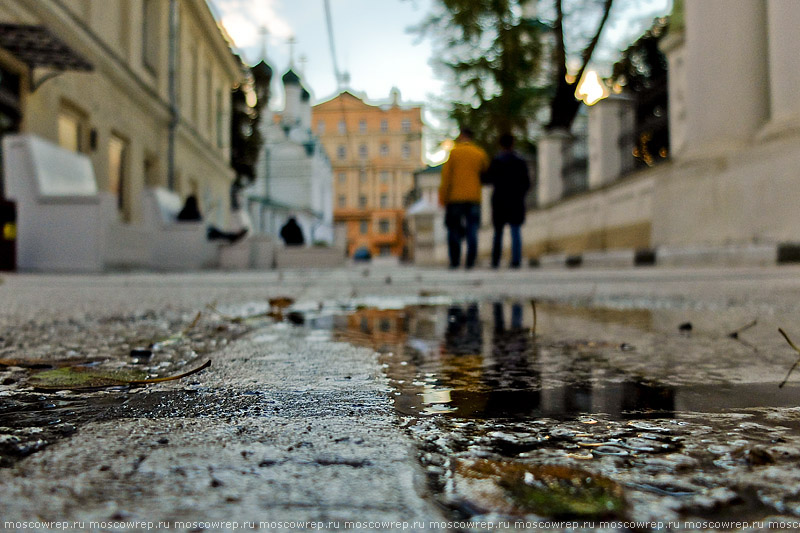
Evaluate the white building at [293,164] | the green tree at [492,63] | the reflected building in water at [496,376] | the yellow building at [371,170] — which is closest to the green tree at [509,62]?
the green tree at [492,63]

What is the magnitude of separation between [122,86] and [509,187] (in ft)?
30.0

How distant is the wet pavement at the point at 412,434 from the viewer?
0.39 m

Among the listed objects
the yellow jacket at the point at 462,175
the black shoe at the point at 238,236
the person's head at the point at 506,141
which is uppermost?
the person's head at the point at 506,141

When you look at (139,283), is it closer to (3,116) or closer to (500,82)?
(3,116)

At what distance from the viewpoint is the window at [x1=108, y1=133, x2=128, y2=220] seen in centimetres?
1278

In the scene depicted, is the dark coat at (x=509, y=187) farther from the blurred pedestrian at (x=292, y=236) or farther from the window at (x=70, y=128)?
the blurred pedestrian at (x=292, y=236)

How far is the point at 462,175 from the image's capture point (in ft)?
25.1

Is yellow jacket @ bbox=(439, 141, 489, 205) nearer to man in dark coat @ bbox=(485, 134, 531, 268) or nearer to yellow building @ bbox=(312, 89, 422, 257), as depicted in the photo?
man in dark coat @ bbox=(485, 134, 531, 268)

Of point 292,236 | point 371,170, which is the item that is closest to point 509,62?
point 292,236

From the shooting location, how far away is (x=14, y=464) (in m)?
0.47

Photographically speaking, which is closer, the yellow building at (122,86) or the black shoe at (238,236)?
the yellow building at (122,86)

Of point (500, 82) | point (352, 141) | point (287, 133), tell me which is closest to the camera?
point (500, 82)

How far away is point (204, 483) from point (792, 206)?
6174 millimetres

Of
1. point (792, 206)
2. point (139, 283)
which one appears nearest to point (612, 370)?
point (139, 283)
